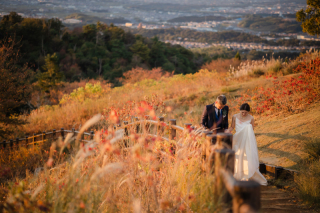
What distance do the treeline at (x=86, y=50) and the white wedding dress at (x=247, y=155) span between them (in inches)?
1009

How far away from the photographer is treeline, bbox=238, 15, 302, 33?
2064 inches

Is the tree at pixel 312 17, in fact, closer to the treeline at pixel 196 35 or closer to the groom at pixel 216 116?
the groom at pixel 216 116

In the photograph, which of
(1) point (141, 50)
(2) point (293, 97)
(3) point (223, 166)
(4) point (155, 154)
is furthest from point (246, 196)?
(1) point (141, 50)

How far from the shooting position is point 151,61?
4444 cm

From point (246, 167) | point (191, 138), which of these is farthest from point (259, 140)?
point (191, 138)

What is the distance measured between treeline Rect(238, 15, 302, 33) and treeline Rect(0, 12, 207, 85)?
23391 mm

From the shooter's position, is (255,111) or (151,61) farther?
(151,61)

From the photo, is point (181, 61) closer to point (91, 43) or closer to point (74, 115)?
point (91, 43)

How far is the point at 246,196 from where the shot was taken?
1328 mm

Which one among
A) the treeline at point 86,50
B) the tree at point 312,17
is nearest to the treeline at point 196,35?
the treeline at point 86,50

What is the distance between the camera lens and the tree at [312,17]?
9078mm

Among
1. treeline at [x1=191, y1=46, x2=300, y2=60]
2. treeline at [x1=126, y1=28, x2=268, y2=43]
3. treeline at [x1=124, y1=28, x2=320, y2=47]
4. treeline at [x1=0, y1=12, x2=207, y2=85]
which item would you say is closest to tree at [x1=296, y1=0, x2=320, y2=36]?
treeline at [x1=191, y1=46, x2=300, y2=60]

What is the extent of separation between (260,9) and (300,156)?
71212mm

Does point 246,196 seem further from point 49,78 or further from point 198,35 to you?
point 198,35
